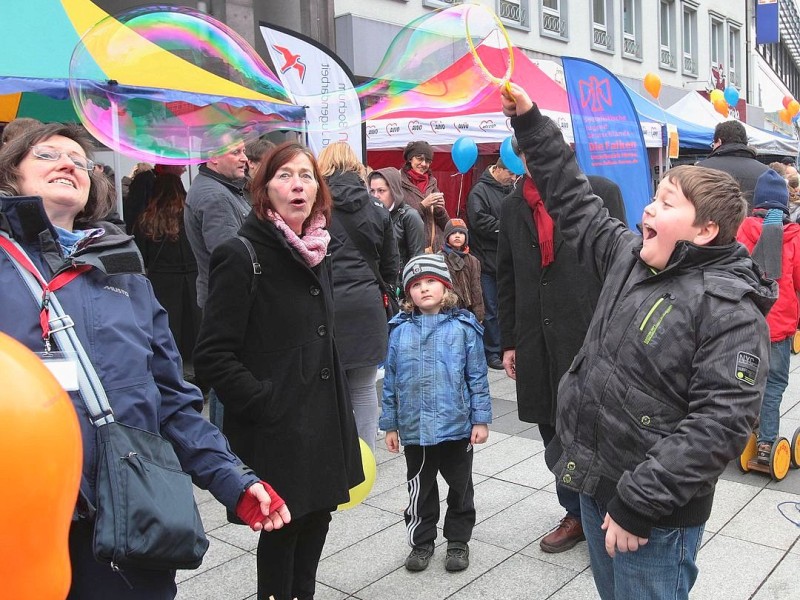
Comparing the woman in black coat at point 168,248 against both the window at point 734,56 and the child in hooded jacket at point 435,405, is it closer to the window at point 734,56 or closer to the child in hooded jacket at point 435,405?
the child in hooded jacket at point 435,405

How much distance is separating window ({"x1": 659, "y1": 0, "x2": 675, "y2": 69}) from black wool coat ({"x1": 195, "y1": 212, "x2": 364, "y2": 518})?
798 inches

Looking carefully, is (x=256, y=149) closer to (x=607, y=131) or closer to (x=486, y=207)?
(x=607, y=131)

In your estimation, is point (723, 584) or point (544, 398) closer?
point (723, 584)

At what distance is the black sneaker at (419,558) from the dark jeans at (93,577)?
1979 millimetres

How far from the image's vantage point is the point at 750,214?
5.55 m

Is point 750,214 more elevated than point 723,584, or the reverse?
point 750,214

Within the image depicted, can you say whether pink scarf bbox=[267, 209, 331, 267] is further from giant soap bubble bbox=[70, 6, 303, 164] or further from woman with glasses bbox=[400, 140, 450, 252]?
woman with glasses bbox=[400, 140, 450, 252]

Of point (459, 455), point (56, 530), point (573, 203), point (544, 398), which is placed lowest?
point (459, 455)

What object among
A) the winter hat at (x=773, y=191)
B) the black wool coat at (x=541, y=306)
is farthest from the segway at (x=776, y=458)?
the black wool coat at (x=541, y=306)

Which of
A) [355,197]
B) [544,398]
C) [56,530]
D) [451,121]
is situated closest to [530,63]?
[451,121]

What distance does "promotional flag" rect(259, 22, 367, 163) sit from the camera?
5.75 metres

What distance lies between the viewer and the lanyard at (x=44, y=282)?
1761 millimetres

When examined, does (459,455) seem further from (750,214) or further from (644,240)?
(750,214)

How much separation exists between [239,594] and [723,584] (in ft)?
7.00
